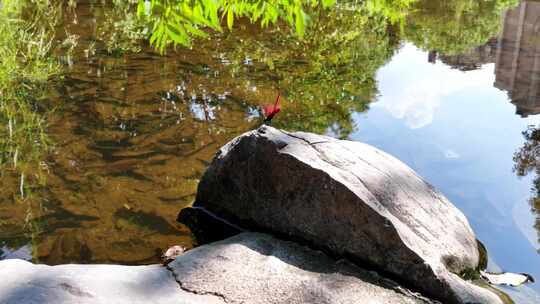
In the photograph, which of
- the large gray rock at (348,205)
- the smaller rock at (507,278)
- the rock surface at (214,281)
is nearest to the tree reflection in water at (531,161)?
the smaller rock at (507,278)

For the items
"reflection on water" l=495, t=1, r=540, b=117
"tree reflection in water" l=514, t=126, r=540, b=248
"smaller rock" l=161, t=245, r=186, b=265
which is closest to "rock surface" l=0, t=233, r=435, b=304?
"smaller rock" l=161, t=245, r=186, b=265

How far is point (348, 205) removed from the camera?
3.67m

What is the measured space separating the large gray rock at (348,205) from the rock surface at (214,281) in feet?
0.58

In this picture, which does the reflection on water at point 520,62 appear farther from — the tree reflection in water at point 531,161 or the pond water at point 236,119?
the tree reflection in water at point 531,161

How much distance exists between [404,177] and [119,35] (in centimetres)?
786

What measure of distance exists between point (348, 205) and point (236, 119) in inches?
141

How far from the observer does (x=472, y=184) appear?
6.04 metres

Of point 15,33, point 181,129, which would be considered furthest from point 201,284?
point 15,33

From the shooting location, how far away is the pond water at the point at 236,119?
460cm

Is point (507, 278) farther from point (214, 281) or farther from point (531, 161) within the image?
point (531, 161)

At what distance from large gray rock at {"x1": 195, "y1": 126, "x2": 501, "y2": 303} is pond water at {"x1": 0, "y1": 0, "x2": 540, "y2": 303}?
0.51 m

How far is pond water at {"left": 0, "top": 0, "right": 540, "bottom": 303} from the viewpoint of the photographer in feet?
15.1

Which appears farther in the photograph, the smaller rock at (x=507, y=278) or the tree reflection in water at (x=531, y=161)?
the tree reflection in water at (x=531, y=161)

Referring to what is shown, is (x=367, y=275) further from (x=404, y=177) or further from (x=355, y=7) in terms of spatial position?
(x=355, y=7)
